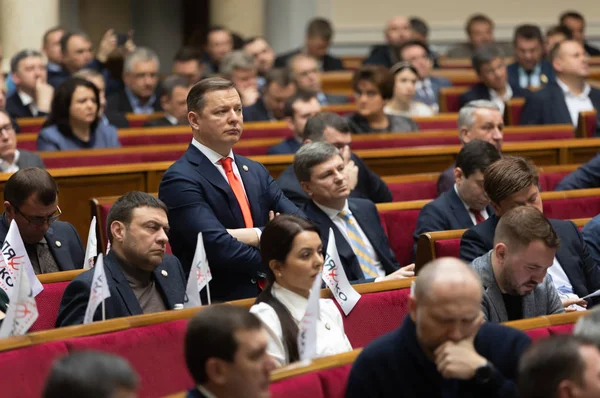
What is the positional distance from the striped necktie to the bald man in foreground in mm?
1986

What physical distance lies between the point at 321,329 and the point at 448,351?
77 cm

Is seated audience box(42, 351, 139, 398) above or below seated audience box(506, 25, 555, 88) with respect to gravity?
below

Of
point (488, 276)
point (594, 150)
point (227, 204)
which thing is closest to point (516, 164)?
point (488, 276)

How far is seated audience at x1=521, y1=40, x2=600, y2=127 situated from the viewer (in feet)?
26.1

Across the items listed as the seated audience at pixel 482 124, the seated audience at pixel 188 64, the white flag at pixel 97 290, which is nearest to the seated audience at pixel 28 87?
the seated audience at pixel 188 64

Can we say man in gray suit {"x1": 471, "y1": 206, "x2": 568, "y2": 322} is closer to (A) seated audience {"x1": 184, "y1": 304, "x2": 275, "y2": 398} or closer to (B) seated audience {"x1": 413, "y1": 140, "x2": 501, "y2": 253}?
(B) seated audience {"x1": 413, "y1": 140, "x2": 501, "y2": 253}

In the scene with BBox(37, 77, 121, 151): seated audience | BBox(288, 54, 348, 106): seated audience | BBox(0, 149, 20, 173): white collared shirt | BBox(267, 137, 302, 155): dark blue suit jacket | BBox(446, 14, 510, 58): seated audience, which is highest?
BBox(446, 14, 510, 58): seated audience

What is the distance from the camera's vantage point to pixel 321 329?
130 inches

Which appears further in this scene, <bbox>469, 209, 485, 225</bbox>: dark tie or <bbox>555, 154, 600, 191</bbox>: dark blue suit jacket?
<bbox>555, 154, 600, 191</bbox>: dark blue suit jacket

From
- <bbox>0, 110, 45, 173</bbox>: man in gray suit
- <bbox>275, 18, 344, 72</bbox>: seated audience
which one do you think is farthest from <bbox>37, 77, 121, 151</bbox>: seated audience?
<bbox>275, 18, 344, 72</bbox>: seated audience

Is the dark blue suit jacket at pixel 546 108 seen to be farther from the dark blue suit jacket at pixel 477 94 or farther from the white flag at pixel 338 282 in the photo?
the white flag at pixel 338 282

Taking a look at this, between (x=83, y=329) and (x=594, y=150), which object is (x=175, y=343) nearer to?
(x=83, y=329)

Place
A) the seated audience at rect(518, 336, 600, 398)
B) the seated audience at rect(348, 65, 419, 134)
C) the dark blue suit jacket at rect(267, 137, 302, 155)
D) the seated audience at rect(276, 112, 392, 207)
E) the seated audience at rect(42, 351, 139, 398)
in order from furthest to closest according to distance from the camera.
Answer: the seated audience at rect(348, 65, 419, 134) < the dark blue suit jacket at rect(267, 137, 302, 155) < the seated audience at rect(276, 112, 392, 207) < the seated audience at rect(518, 336, 600, 398) < the seated audience at rect(42, 351, 139, 398)

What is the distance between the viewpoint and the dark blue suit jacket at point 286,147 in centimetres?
635
